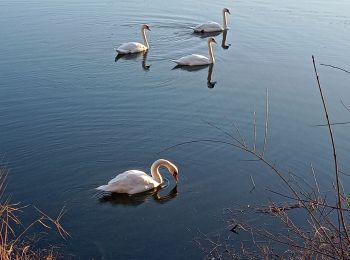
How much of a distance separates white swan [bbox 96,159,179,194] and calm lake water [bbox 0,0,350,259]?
223 mm

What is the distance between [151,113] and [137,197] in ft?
11.9

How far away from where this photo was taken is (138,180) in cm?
1030

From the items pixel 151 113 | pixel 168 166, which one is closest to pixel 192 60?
pixel 151 113

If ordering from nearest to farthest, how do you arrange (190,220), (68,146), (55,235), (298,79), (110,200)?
1. (55,235)
2. (190,220)
3. (110,200)
4. (68,146)
5. (298,79)

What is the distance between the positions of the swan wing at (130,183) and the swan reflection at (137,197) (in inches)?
4.0

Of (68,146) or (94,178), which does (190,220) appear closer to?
(94,178)

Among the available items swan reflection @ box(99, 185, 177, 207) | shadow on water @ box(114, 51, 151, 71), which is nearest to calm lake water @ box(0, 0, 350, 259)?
swan reflection @ box(99, 185, 177, 207)

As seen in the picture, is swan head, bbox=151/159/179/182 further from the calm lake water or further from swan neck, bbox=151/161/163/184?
the calm lake water

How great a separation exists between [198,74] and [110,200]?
8083 millimetres

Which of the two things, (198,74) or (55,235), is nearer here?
(55,235)

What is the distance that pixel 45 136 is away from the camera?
12234mm

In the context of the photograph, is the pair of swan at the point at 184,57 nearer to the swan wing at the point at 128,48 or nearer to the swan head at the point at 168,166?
the swan wing at the point at 128,48

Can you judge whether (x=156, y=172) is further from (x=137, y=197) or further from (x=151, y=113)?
(x=151, y=113)

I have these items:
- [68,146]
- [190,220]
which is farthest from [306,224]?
[68,146]
